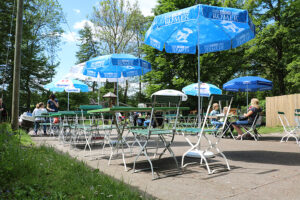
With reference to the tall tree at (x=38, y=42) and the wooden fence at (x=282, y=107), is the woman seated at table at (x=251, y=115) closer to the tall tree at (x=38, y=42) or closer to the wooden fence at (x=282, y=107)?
the wooden fence at (x=282, y=107)

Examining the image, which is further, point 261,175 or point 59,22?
point 59,22

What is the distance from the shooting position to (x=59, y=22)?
31.0 metres

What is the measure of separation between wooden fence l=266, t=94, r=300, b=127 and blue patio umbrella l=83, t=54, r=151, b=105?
29.7 ft

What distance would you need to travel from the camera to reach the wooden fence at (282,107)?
1372cm

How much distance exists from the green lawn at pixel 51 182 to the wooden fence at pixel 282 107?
13.2m

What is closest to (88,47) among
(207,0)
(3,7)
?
(3,7)

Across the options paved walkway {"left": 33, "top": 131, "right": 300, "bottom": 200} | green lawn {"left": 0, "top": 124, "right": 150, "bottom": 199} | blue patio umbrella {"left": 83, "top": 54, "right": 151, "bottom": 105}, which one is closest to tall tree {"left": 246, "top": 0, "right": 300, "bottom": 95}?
blue patio umbrella {"left": 83, "top": 54, "right": 151, "bottom": 105}

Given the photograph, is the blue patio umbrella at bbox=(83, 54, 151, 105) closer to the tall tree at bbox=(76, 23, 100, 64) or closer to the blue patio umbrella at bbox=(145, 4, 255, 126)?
the blue patio umbrella at bbox=(145, 4, 255, 126)

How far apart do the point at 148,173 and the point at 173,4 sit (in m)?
19.2

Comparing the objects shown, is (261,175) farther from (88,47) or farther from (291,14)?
(88,47)

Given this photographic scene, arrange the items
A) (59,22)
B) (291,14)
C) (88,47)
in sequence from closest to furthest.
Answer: (291,14)
(59,22)
(88,47)

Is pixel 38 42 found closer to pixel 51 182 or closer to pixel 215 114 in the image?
pixel 215 114

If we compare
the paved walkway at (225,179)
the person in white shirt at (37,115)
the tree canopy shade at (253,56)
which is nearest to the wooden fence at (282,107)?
the tree canopy shade at (253,56)

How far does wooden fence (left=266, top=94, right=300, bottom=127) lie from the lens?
13.7 meters
